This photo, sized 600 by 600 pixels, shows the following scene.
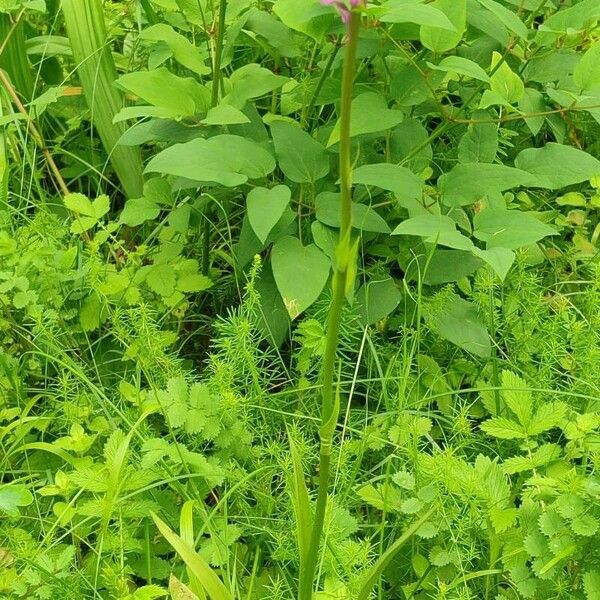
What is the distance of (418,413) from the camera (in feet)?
4.18

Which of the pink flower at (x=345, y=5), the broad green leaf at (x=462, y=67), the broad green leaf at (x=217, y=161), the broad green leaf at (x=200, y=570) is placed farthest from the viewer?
the broad green leaf at (x=217, y=161)

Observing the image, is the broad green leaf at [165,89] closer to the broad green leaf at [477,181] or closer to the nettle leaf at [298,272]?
the nettle leaf at [298,272]

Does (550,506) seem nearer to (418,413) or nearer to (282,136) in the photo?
(418,413)

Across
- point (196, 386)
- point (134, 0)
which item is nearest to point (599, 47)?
point (196, 386)

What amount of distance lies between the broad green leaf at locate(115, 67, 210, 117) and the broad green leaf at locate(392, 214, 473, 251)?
444 mm

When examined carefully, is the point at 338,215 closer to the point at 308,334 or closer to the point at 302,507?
the point at 308,334

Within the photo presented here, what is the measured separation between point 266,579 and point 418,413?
12.7 inches

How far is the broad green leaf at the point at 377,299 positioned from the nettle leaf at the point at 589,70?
444mm

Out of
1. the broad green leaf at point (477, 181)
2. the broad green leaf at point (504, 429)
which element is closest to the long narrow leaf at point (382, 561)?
the broad green leaf at point (504, 429)

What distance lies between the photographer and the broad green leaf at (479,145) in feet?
4.87

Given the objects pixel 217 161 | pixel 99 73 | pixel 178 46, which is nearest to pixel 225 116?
pixel 217 161

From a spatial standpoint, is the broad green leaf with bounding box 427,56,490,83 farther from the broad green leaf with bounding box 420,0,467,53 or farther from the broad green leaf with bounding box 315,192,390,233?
the broad green leaf with bounding box 315,192,390,233

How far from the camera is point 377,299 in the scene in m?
1.48

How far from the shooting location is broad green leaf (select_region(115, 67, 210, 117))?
Answer: 144 centimetres
